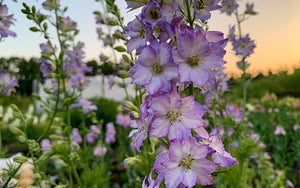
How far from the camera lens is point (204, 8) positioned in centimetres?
78

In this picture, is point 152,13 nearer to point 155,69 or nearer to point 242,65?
point 155,69

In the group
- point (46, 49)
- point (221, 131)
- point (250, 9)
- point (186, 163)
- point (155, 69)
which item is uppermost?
point (250, 9)

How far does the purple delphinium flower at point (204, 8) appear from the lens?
2.50 ft

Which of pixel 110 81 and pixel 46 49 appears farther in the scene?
pixel 110 81

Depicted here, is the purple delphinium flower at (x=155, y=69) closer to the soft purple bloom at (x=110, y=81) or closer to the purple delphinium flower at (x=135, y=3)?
the purple delphinium flower at (x=135, y=3)

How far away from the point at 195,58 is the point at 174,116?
136 mm

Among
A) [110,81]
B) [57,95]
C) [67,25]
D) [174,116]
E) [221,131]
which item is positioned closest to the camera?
[174,116]

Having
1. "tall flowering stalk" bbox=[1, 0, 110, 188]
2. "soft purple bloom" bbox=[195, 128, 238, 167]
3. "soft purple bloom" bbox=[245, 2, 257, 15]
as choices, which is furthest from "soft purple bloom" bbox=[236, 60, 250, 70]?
"soft purple bloom" bbox=[195, 128, 238, 167]

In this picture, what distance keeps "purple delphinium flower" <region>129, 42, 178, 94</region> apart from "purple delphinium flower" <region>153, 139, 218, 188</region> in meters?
0.12

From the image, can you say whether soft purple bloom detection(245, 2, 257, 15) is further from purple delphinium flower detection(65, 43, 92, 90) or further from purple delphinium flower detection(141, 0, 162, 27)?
purple delphinium flower detection(141, 0, 162, 27)

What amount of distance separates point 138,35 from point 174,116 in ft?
0.72

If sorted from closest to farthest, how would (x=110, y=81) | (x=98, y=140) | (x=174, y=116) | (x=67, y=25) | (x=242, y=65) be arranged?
1. (x=174, y=116)
2. (x=67, y=25)
3. (x=242, y=65)
4. (x=98, y=140)
5. (x=110, y=81)

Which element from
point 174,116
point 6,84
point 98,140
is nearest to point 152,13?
point 174,116

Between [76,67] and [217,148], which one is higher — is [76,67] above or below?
above
